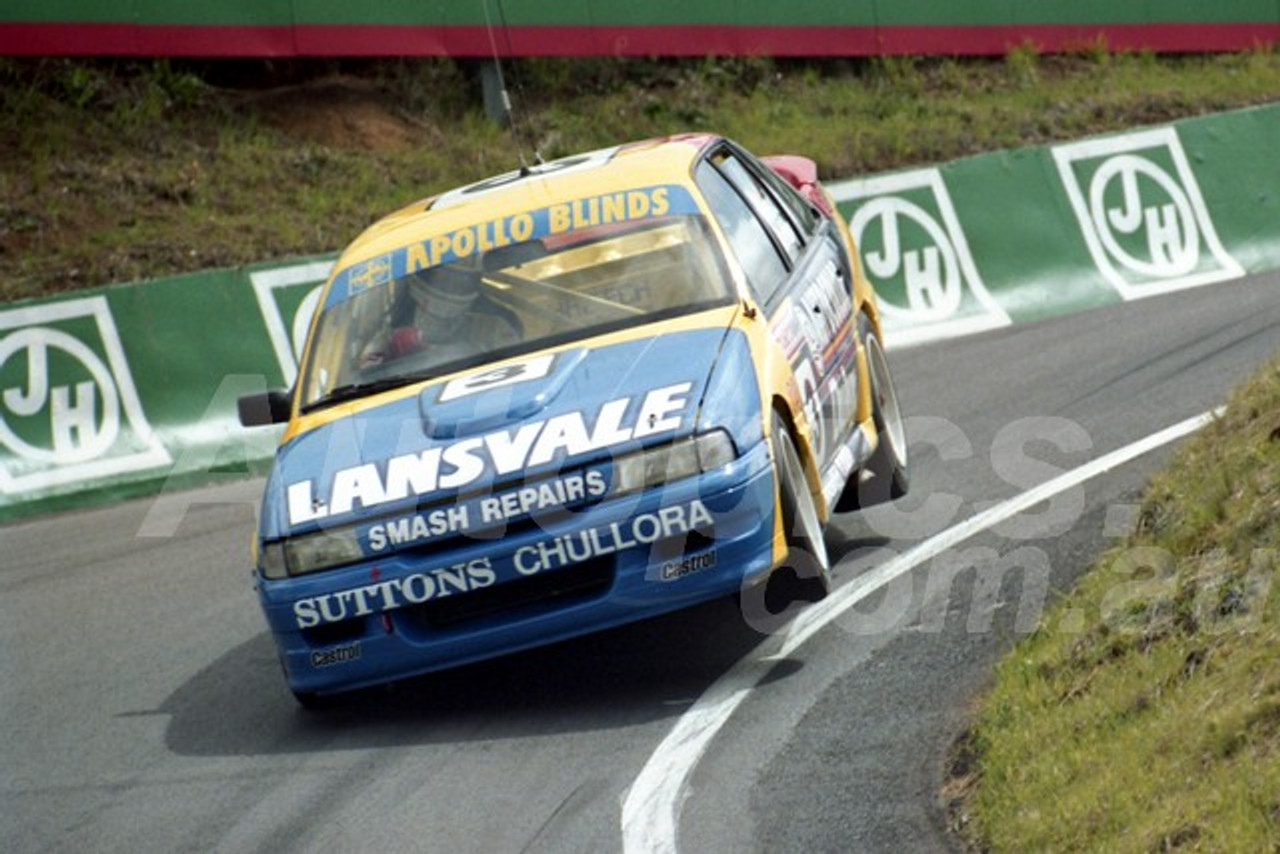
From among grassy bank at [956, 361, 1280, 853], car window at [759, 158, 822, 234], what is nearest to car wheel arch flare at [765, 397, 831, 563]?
grassy bank at [956, 361, 1280, 853]

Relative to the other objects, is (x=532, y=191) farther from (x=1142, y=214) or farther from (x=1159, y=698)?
(x=1142, y=214)

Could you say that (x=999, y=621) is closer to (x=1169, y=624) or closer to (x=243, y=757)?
(x=1169, y=624)

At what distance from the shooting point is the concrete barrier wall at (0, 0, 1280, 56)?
52.3 ft

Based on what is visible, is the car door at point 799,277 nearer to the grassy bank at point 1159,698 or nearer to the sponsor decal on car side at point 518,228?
the sponsor decal on car side at point 518,228

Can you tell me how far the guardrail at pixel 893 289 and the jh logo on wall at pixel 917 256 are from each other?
1 centimetres

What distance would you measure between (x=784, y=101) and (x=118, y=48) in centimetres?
564

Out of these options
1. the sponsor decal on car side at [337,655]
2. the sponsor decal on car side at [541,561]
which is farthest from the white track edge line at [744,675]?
the sponsor decal on car side at [337,655]

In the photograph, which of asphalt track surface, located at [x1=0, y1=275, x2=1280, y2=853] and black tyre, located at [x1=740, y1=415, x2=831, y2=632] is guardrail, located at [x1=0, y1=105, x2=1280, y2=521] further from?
black tyre, located at [x1=740, y1=415, x2=831, y2=632]

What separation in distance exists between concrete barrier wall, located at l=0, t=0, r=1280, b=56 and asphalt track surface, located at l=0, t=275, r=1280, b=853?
5.62 metres

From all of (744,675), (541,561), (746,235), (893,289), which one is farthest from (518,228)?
(893,289)

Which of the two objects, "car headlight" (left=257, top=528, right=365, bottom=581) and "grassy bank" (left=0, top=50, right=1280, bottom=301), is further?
"grassy bank" (left=0, top=50, right=1280, bottom=301)

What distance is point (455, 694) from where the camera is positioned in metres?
7.61

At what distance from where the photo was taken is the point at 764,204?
9.18 m

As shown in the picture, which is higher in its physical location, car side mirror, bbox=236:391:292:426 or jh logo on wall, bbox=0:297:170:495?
car side mirror, bbox=236:391:292:426
